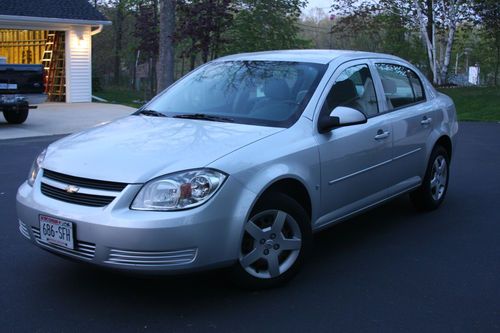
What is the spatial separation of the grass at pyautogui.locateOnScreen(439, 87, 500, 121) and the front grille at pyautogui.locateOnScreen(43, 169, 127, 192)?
1548cm

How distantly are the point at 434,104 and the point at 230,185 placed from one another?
335cm

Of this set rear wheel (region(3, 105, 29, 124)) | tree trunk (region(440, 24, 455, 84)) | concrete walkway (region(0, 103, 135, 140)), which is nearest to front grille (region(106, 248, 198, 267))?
concrete walkway (region(0, 103, 135, 140))

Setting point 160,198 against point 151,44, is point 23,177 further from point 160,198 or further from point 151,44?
point 151,44

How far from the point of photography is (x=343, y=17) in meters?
29.0

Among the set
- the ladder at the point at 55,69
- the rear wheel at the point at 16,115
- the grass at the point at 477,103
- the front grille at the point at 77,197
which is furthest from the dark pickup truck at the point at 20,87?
the grass at the point at 477,103

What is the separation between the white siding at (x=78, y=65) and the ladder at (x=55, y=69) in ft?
1.53

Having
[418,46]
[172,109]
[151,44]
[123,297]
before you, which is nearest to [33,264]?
[123,297]

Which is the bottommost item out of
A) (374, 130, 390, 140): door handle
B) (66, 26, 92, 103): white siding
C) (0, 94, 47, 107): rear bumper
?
(374, 130, 390, 140): door handle

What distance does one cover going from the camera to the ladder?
21.8 metres

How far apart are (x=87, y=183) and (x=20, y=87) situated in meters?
11.1

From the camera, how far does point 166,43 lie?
1692cm

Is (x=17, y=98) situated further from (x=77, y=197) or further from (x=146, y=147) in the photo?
(x=77, y=197)

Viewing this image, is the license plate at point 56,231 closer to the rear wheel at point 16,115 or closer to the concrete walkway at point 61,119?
the concrete walkway at point 61,119

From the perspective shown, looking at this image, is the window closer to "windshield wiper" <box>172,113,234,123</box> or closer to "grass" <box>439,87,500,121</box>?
"windshield wiper" <box>172,113,234,123</box>
